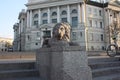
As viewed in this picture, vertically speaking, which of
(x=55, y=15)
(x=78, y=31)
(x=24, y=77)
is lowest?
(x=24, y=77)

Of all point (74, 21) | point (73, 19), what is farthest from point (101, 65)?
point (73, 19)

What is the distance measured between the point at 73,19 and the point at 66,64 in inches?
2521

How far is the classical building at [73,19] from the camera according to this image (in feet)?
220

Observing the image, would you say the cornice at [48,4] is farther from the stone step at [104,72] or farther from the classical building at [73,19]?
the stone step at [104,72]

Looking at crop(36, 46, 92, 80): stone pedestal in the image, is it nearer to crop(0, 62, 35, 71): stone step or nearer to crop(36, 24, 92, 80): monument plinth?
crop(36, 24, 92, 80): monument plinth

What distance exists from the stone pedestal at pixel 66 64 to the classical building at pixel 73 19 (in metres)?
59.0

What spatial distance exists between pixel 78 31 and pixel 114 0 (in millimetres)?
25174

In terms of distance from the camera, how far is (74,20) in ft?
226

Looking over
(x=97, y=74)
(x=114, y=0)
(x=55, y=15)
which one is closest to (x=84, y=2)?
(x=55, y=15)

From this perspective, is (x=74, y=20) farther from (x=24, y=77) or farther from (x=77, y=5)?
(x=24, y=77)

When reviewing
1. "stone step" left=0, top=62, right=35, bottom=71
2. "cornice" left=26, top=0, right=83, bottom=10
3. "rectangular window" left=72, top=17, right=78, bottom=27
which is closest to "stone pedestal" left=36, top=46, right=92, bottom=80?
"stone step" left=0, top=62, right=35, bottom=71

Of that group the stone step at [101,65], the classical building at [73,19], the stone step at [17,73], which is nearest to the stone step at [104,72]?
the stone step at [101,65]

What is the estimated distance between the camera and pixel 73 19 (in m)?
69.2

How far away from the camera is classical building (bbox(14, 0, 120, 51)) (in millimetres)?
67062
